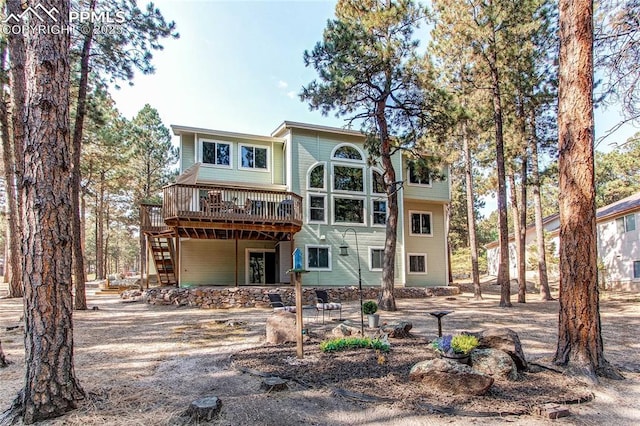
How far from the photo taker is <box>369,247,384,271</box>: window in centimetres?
1772

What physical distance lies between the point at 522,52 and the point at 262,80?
30.2 feet

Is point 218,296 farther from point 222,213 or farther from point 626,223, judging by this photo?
point 626,223

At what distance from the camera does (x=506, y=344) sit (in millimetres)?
5176

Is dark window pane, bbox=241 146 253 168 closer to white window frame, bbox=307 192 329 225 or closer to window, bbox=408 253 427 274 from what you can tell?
white window frame, bbox=307 192 329 225

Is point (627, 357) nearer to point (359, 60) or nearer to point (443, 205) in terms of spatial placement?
point (359, 60)

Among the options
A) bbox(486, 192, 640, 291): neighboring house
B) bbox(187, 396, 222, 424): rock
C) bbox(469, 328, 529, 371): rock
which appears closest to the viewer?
bbox(187, 396, 222, 424): rock

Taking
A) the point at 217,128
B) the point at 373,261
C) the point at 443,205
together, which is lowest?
the point at 373,261

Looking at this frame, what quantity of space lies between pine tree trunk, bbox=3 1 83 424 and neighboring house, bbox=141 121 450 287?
9913mm

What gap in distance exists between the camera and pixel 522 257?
1475cm

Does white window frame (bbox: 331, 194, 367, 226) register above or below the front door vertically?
above

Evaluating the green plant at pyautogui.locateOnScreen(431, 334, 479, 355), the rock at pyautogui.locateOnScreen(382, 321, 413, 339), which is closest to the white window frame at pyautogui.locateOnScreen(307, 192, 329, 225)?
the rock at pyautogui.locateOnScreen(382, 321, 413, 339)

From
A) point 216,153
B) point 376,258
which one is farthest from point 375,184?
point 216,153

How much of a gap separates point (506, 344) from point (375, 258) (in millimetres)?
12657

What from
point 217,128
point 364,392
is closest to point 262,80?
point 217,128
